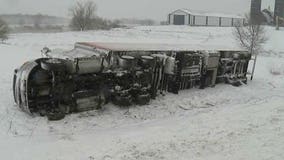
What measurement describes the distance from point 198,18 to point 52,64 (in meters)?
54.1

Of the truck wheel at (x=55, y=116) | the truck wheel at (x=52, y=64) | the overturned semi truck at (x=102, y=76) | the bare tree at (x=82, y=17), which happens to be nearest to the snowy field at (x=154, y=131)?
the truck wheel at (x=55, y=116)

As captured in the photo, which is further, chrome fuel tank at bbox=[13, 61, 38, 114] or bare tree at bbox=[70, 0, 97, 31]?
bare tree at bbox=[70, 0, 97, 31]

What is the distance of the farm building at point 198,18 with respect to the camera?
193ft

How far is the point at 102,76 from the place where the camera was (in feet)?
27.2

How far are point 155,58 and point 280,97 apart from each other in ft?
Answer: 15.0

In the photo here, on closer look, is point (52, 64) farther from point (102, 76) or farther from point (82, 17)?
point (82, 17)

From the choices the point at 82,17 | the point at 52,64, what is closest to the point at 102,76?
the point at 52,64

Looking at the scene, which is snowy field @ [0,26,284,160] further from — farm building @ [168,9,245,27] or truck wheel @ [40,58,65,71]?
farm building @ [168,9,245,27]

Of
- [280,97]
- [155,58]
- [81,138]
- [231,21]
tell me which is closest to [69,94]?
[81,138]

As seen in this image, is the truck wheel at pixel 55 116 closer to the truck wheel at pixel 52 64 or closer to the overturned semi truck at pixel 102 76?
the overturned semi truck at pixel 102 76

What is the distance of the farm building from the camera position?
58969 millimetres

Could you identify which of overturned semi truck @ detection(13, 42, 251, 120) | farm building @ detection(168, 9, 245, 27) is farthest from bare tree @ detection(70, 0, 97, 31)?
overturned semi truck @ detection(13, 42, 251, 120)

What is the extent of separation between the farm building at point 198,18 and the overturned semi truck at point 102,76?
4827cm

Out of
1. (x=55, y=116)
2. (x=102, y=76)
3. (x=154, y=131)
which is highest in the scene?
(x=102, y=76)
